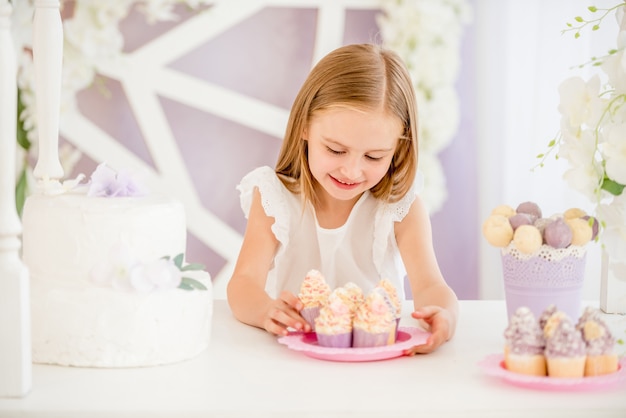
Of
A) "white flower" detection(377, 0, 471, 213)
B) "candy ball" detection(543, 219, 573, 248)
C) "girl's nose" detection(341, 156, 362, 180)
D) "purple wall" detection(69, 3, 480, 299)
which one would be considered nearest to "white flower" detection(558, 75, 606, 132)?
"candy ball" detection(543, 219, 573, 248)

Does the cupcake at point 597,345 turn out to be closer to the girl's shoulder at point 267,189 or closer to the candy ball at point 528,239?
the candy ball at point 528,239

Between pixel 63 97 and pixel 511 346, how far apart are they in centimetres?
258

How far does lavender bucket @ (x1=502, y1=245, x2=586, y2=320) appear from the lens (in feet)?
4.70

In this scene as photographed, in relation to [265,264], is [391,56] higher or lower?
higher

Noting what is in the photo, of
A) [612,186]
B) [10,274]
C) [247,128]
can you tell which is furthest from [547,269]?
[247,128]

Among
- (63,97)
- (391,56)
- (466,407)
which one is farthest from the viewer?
(63,97)

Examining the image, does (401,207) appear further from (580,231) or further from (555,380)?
(555,380)

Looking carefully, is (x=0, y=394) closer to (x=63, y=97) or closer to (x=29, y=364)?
(x=29, y=364)

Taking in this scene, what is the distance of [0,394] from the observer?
44.9 inches

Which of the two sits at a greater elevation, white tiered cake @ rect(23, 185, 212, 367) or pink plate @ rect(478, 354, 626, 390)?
white tiered cake @ rect(23, 185, 212, 367)

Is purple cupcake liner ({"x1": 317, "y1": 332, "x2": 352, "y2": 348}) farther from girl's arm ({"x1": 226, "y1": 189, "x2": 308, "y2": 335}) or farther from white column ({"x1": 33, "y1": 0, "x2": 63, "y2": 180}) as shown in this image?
white column ({"x1": 33, "y1": 0, "x2": 63, "y2": 180})

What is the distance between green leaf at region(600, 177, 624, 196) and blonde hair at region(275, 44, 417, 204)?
0.59m

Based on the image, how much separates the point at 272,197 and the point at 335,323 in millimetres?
719

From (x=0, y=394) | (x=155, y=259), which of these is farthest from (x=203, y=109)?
(x=0, y=394)
